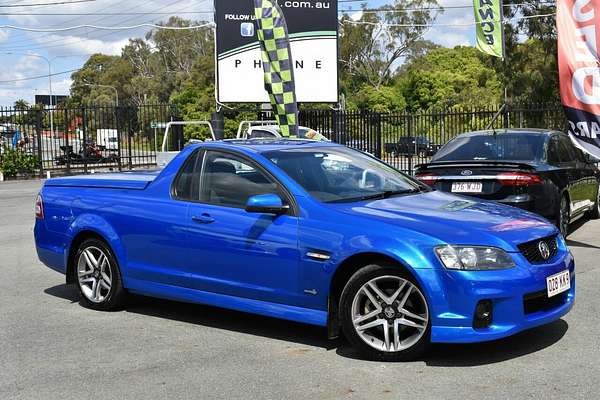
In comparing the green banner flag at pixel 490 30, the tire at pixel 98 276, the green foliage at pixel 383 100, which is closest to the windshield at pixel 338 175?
the tire at pixel 98 276

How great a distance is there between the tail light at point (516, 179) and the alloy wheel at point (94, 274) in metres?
4.81

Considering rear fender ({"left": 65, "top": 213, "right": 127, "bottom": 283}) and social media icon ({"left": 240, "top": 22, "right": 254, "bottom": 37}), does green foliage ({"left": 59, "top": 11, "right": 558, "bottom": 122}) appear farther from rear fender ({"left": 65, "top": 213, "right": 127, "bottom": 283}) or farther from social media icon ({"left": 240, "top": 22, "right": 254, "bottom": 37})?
rear fender ({"left": 65, "top": 213, "right": 127, "bottom": 283})

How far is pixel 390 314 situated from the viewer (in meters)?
5.01

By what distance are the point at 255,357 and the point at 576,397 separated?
2175 millimetres

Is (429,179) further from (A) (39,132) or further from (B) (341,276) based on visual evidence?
(A) (39,132)

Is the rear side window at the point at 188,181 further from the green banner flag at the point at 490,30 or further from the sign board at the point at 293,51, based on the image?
the sign board at the point at 293,51

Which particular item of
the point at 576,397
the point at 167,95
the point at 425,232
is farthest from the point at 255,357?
the point at 167,95

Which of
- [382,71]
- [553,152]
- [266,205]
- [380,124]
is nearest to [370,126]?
[380,124]

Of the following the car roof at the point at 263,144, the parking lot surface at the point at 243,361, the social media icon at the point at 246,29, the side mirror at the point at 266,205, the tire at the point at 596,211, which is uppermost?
the social media icon at the point at 246,29

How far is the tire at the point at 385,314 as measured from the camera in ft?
16.2

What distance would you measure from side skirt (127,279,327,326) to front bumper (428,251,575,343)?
35.2 inches

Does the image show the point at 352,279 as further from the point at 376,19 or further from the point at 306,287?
the point at 376,19

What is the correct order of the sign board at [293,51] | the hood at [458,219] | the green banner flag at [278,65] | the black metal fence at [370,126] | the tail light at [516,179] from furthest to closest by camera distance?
1. the sign board at [293,51]
2. the black metal fence at [370,126]
3. the green banner flag at [278,65]
4. the tail light at [516,179]
5. the hood at [458,219]

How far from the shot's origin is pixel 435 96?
63969 mm
